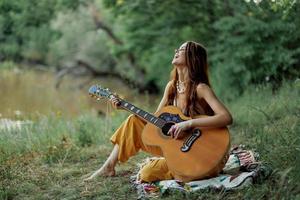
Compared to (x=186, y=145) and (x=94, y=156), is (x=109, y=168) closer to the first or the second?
(x=186, y=145)

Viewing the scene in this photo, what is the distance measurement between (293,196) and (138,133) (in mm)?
1471

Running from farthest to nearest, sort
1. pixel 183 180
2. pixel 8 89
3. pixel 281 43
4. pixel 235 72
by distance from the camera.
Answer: pixel 8 89
pixel 235 72
pixel 281 43
pixel 183 180

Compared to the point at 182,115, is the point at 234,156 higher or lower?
lower

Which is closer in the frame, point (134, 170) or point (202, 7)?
point (134, 170)

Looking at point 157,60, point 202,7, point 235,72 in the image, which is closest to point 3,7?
point 157,60

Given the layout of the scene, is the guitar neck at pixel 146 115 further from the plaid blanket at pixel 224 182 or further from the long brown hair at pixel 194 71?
the plaid blanket at pixel 224 182

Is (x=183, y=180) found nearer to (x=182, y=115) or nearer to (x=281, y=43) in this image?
(x=182, y=115)

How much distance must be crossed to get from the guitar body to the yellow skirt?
0.17 meters

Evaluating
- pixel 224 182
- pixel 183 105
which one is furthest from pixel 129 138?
pixel 224 182

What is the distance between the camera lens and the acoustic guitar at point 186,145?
377 cm

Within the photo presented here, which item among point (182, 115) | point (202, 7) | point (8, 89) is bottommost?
point (8, 89)

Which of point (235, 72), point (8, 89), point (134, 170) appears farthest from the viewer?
point (8, 89)

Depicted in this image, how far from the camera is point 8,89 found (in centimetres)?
1616

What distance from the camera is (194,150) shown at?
381cm
